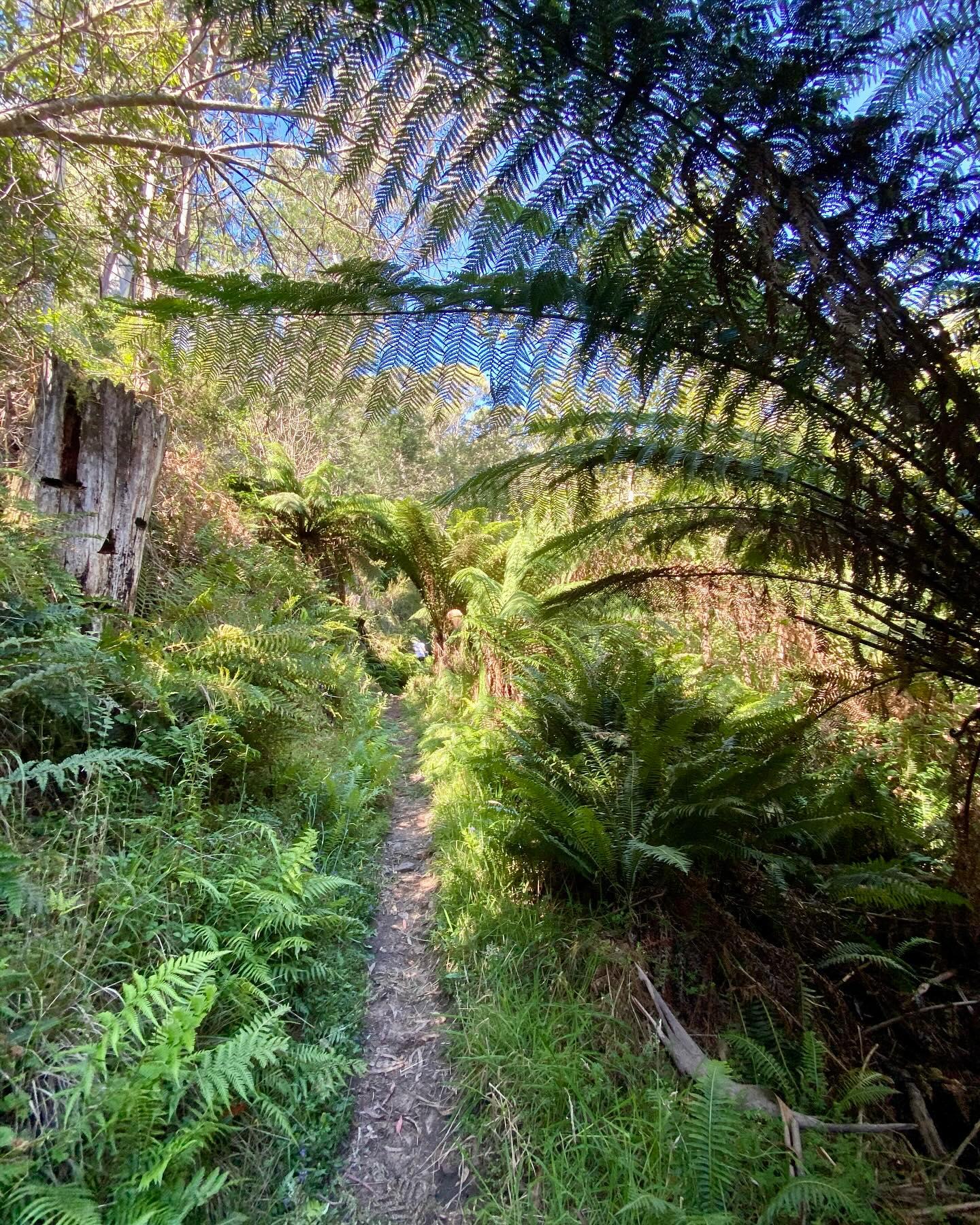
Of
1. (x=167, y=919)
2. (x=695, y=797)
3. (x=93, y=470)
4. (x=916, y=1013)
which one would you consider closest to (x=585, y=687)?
(x=695, y=797)

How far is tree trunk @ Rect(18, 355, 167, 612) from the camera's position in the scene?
115 inches

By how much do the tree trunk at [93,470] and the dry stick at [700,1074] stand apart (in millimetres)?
3255

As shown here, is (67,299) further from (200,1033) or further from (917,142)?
(917,142)

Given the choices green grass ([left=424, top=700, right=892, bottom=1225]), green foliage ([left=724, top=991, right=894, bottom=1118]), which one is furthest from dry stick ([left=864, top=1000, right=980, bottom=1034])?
green grass ([left=424, top=700, right=892, bottom=1225])

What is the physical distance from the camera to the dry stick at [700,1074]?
4.42ft

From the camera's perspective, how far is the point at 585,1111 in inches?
56.2

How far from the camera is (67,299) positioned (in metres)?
3.29

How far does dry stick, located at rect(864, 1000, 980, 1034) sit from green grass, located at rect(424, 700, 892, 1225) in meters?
0.33

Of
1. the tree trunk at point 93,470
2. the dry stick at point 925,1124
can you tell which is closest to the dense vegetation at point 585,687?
the dry stick at point 925,1124

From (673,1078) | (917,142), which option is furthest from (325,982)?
(917,142)

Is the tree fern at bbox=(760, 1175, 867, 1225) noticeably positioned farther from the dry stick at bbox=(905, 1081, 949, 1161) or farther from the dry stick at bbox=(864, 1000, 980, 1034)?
the dry stick at bbox=(864, 1000, 980, 1034)

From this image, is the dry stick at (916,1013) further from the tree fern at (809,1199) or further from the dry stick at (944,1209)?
the tree fern at (809,1199)

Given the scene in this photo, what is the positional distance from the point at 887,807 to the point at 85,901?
9.23 ft

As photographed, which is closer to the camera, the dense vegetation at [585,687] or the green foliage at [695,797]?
the dense vegetation at [585,687]
